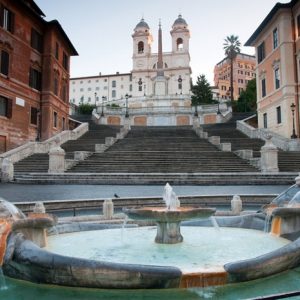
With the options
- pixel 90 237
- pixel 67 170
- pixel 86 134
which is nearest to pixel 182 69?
pixel 86 134

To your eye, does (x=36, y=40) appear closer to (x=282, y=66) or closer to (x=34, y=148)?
(x=34, y=148)

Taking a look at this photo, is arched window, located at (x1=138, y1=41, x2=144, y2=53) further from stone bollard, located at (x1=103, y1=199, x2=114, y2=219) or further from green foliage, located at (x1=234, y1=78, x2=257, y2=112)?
stone bollard, located at (x1=103, y1=199, x2=114, y2=219)

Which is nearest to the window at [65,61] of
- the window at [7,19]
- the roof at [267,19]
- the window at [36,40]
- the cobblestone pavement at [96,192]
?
the window at [36,40]

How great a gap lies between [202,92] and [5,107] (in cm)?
4939

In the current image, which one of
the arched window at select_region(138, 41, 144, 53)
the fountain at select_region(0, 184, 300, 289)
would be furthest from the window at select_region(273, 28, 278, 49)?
the arched window at select_region(138, 41, 144, 53)

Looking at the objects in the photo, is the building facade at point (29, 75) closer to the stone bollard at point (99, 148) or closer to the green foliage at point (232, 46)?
the stone bollard at point (99, 148)

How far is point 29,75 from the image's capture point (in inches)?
1390

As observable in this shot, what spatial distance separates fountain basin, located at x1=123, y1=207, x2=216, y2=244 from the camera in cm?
689

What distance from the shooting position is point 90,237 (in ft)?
26.6

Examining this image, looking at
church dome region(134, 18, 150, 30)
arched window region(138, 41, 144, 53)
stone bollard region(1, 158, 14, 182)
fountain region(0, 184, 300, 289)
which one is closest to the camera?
fountain region(0, 184, 300, 289)

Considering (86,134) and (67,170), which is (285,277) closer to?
(67,170)

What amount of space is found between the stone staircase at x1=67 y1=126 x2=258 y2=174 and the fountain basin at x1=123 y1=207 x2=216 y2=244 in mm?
16315

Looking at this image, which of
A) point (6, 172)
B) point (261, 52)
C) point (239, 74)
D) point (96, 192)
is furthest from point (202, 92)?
point (239, 74)

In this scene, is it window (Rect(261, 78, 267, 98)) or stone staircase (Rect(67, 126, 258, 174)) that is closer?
stone staircase (Rect(67, 126, 258, 174))
